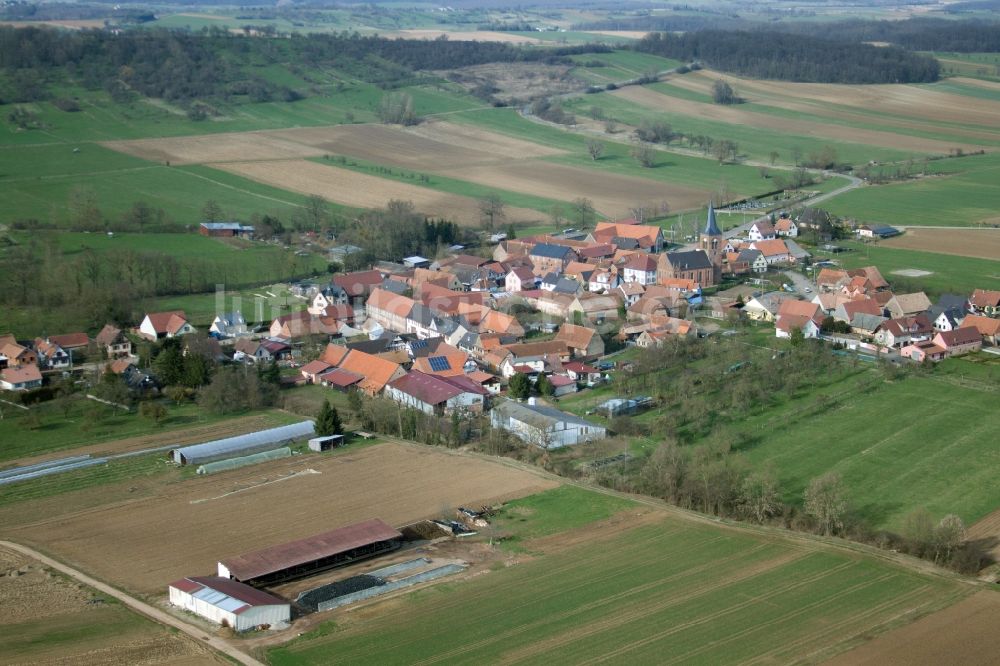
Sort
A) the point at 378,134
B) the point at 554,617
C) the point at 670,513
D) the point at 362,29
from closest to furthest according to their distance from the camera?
1. the point at 554,617
2. the point at 670,513
3. the point at 378,134
4. the point at 362,29

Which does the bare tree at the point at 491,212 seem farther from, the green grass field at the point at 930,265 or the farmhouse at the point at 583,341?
the farmhouse at the point at 583,341

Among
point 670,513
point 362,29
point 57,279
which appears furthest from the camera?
point 362,29

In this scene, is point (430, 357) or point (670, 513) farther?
point (430, 357)

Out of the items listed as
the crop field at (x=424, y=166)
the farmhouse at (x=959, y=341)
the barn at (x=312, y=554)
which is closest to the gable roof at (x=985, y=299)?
the farmhouse at (x=959, y=341)

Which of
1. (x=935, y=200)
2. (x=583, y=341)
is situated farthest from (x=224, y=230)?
(x=935, y=200)

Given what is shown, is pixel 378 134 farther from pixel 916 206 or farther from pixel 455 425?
pixel 455 425

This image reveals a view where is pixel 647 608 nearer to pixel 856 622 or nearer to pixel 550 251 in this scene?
pixel 856 622

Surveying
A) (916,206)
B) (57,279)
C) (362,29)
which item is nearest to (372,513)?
(57,279)
